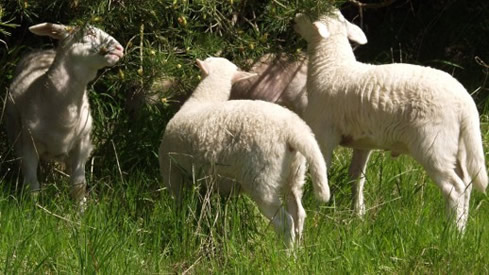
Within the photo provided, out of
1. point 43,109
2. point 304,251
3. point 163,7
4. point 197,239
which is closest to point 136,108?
point 43,109

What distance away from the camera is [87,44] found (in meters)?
6.24

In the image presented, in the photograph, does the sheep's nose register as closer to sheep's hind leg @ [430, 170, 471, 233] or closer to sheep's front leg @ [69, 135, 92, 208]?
sheep's front leg @ [69, 135, 92, 208]

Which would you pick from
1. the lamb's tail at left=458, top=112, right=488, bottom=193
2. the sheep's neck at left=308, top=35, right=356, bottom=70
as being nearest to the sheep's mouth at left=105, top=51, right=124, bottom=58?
the sheep's neck at left=308, top=35, right=356, bottom=70

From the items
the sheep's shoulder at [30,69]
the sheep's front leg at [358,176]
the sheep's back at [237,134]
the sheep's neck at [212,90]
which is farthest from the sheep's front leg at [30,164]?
the sheep's front leg at [358,176]

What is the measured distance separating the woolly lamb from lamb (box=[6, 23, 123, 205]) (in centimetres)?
145

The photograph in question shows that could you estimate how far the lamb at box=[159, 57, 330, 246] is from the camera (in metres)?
5.10

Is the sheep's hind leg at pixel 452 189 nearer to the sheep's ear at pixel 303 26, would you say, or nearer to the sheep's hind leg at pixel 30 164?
the sheep's ear at pixel 303 26

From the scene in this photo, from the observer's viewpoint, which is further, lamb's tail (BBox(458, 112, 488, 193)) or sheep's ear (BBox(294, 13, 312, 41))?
sheep's ear (BBox(294, 13, 312, 41))

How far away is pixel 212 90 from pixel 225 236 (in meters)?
1.28

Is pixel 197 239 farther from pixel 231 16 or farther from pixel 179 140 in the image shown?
pixel 231 16

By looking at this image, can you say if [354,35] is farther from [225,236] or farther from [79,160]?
[225,236]

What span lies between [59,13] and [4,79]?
3.85ft

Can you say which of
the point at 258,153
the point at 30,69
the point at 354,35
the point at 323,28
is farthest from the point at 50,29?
the point at 354,35

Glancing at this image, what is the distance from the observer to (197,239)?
5145 millimetres
